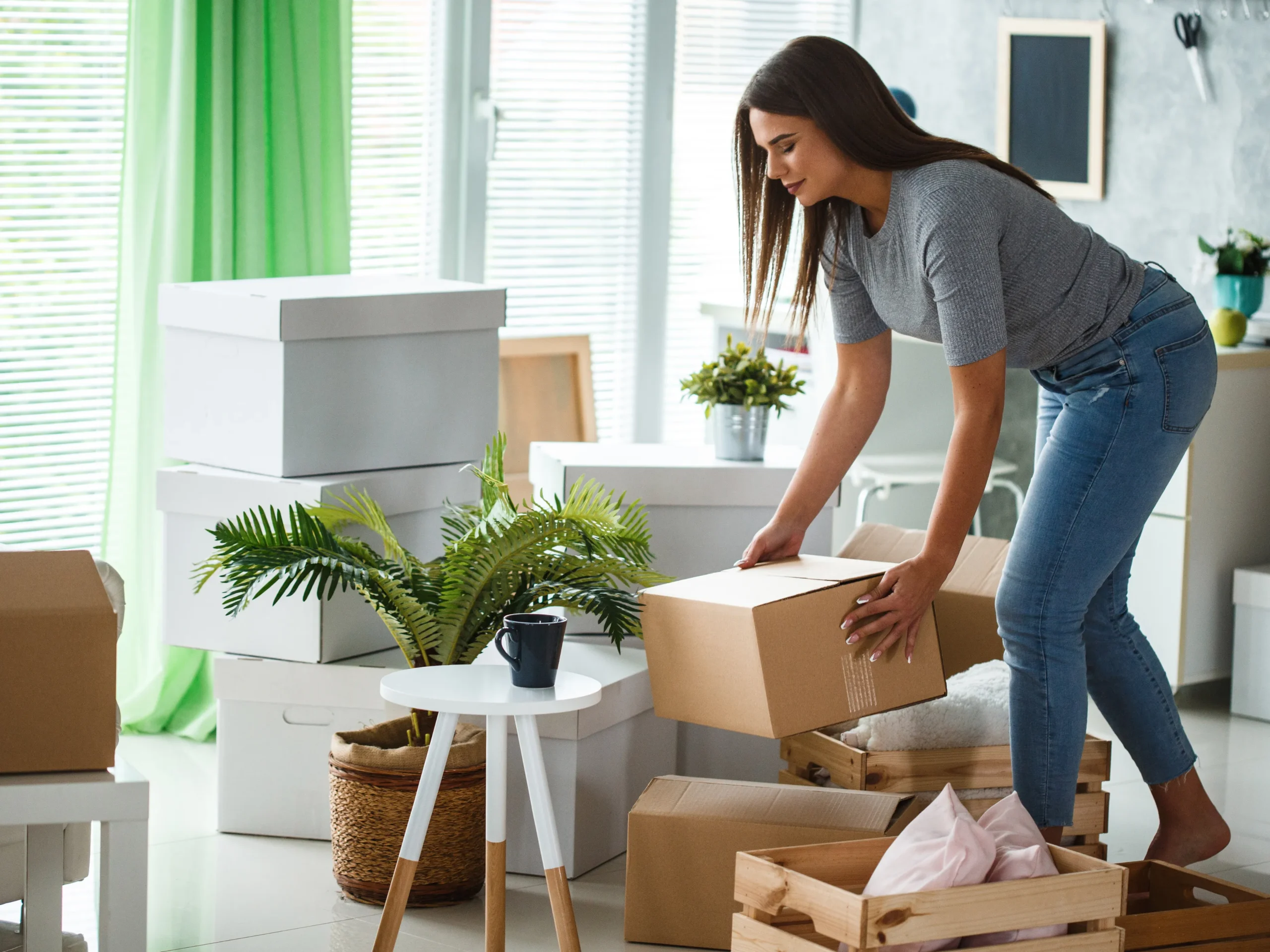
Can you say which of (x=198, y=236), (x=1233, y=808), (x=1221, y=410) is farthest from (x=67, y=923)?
(x=1221, y=410)

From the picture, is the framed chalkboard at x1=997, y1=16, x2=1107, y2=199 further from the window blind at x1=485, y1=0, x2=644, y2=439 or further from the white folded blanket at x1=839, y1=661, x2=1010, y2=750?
the white folded blanket at x1=839, y1=661, x2=1010, y2=750

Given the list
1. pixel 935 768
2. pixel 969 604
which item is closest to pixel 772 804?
pixel 935 768

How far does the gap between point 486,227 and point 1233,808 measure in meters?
2.15

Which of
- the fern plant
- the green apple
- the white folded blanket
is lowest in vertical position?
the white folded blanket

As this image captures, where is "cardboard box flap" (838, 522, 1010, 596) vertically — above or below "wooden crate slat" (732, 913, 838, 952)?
above

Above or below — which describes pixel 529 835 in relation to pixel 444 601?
below

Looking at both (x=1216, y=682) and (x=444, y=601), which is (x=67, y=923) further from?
(x=1216, y=682)

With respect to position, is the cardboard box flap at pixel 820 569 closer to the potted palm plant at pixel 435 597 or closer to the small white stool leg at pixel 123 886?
the potted palm plant at pixel 435 597

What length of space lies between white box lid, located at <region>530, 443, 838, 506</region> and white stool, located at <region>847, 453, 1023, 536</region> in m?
1.03

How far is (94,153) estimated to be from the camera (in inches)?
122

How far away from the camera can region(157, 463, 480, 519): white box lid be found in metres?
2.47

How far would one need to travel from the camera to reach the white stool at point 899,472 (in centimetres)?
377

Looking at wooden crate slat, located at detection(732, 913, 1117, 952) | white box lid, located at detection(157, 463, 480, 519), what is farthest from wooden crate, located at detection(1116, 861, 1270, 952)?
white box lid, located at detection(157, 463, 480, 519)

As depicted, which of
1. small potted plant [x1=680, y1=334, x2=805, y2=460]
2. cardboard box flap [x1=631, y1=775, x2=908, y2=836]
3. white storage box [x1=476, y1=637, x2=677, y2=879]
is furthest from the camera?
small potted plant [x1=680, y1=334, x2=805, y2=460]
